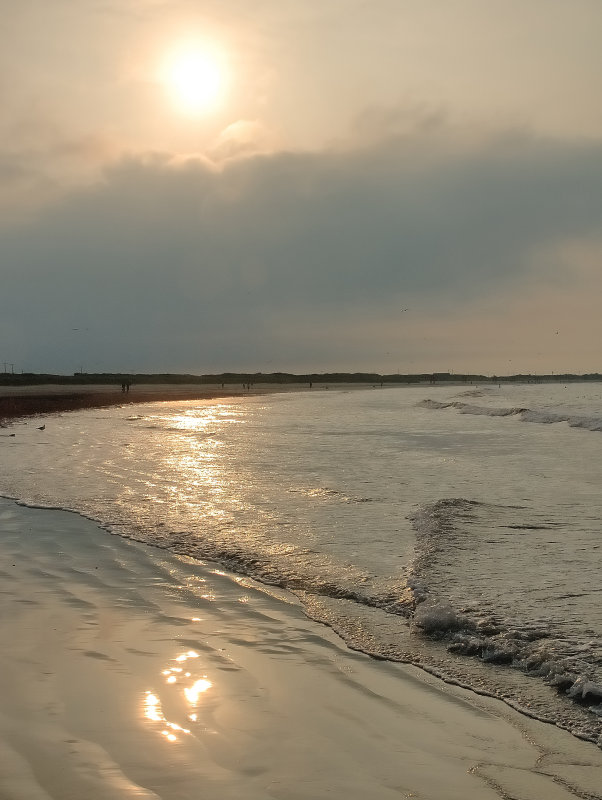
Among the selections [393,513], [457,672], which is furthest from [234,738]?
[393,513]

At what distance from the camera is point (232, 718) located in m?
4.74

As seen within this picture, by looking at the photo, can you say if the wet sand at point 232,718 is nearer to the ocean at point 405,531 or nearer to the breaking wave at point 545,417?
the ocean at point 405,531

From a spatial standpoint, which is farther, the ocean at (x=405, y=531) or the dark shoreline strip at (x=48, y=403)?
the dark shoreline strip at (x=48, y=403)

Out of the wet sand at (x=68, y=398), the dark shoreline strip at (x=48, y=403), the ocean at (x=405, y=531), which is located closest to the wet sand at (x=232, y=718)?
the ocean at (x=405, y=531)

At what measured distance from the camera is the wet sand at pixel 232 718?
12.9ft

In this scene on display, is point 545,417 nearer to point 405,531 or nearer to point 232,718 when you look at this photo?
point 405,531

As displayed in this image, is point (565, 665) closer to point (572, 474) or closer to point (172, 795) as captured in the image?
point (172, 795)

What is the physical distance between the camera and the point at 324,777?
4.02 m

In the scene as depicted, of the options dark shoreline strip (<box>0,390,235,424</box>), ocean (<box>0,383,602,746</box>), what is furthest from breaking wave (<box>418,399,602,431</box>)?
dark shoreline strip (<box>0,390,235,424</box>)

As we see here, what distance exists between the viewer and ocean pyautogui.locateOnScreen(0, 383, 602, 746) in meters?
6.16

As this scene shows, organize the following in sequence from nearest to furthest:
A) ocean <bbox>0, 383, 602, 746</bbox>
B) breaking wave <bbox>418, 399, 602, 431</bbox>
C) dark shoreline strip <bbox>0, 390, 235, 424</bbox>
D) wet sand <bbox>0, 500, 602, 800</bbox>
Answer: wet sand <bbox>0, 500, 602, 800</bbox>
ocean <bbox>0, 383, 602, 746</bbox>
breaking wave <bbox>418, 399, 602, 431</bbox>
dark shoreline strip <bbox>0, 390, 235, 424</bbox>

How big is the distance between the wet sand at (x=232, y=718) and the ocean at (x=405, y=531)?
50 centimetres

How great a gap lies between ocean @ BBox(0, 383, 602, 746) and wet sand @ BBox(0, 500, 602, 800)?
1.63 ft

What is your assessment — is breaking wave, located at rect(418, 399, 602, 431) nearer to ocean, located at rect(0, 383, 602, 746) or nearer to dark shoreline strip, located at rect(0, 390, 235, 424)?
ocean, located at rect(0, 383, 602, 746)
